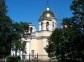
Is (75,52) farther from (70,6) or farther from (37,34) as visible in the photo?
(37,34)

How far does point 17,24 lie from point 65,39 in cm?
656

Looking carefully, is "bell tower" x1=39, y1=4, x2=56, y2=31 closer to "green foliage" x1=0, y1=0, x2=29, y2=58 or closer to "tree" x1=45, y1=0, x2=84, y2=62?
"tree" x1=45, y1=0, x2=84, y2=62

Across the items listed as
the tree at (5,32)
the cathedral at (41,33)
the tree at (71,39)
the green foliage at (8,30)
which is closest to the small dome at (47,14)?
the cathedral at (41,33)

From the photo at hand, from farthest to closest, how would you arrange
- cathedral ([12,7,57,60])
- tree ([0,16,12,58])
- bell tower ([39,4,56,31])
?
1. bell tower ([39,4,56,31])
2. cathedral ([12,7,57,60])
3. tree ([0,16,12,58])

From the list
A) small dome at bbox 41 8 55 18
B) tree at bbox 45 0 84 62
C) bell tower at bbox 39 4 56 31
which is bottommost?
tree at bbox 45 0 84 62

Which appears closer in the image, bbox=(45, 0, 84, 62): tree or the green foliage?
bbox=(45, 0, 84, 62): tree

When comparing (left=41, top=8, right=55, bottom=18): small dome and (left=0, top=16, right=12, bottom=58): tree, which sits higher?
(left=41, top=8, right=55, bottom=18): small dome

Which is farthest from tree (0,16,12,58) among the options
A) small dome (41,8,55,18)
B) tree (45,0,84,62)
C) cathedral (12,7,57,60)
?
small dome (41,8,55,18)

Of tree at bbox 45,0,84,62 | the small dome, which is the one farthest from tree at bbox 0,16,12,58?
the small dome

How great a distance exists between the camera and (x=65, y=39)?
4144 cm

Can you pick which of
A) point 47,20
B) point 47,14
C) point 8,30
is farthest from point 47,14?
point 8,30

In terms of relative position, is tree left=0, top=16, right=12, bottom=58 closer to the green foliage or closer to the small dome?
the green foliage

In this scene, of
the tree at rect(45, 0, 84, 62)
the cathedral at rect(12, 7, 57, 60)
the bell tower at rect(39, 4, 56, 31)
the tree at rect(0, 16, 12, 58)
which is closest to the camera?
the tree at rect(45, 0, 84, 62)

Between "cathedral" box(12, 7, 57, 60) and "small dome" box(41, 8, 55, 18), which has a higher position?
"small dome" box(41, 8, 55, 18)
